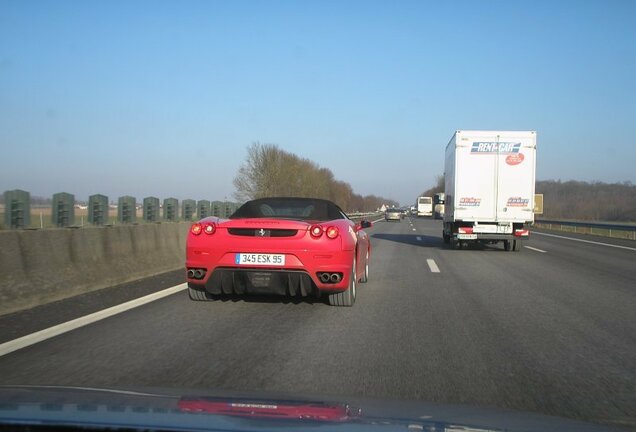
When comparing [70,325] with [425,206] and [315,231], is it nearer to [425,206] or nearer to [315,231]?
[315,231]

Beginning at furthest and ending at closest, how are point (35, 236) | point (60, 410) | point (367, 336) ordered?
point (35, 236)
point (367, 336)
point (60, 410)

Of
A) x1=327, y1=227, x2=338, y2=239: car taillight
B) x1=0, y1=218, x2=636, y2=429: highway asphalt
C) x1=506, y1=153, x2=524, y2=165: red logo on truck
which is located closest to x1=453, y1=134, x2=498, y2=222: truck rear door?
x1=506, y1=153, x2=524, y2=165: red logo on truck

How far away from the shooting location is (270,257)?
243 inches

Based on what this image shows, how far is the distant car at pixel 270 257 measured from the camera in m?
6.18

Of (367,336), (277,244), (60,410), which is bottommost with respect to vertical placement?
(367,336)

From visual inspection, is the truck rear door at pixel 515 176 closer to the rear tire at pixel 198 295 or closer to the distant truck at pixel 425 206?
the rear tire at pixel 198 295

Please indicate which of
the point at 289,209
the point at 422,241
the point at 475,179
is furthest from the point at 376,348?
the point at 422,241

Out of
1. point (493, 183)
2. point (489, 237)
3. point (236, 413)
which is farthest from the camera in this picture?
point (489, 237)

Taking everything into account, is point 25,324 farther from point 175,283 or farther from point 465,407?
point 465,407

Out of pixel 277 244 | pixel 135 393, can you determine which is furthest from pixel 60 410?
pixel 277 244

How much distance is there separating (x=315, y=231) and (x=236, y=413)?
3.82 m

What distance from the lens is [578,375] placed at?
4223mm

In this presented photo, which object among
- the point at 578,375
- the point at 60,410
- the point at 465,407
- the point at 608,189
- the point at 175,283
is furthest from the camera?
the point at 608,189

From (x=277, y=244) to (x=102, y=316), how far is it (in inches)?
82.1
